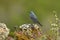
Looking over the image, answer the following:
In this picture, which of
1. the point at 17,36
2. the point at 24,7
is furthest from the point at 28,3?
the point at 17,36

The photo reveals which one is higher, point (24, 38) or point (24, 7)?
point (24, 7)

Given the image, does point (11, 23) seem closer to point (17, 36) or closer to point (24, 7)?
point (24, 7)

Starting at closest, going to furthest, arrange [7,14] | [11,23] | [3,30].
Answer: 1. [3,30]
2. [11,23]
3. [7,14]

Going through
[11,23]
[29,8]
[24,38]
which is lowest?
[24,38]

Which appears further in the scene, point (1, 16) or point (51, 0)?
point (51, 0)

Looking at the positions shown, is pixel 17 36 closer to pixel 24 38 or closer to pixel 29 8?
pixel 24 38

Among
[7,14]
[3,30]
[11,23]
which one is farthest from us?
A: [7,14]
